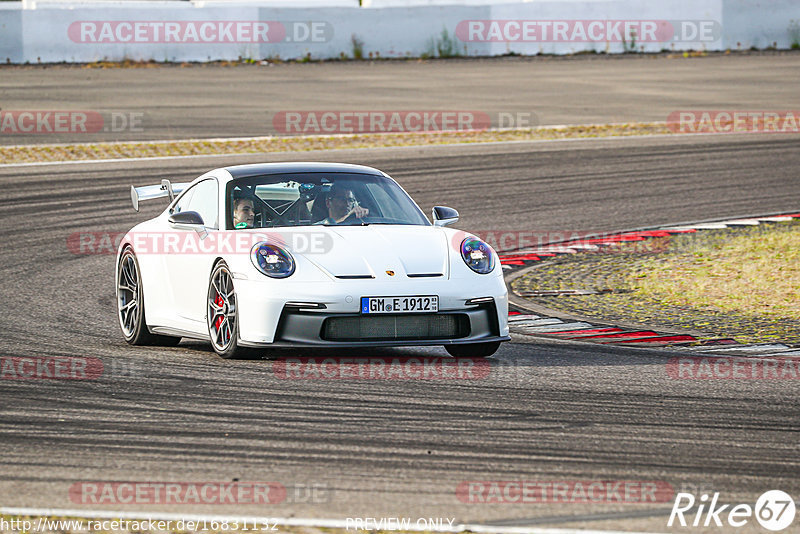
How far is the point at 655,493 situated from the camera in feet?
17.2

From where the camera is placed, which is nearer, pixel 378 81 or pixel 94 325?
pixel 94 325

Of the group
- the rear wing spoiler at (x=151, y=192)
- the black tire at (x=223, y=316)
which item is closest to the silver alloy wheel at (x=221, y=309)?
the black tire at (x=223, y=316)

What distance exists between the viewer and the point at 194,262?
8742 mm

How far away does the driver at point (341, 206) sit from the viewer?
28.9 feet

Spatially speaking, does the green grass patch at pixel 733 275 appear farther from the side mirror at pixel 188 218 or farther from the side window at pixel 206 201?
the side mirror at pixel 188 218

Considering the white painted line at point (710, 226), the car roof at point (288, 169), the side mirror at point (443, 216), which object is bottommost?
the white painted line at point (710, 226)

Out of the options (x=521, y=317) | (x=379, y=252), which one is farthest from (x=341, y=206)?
(x=521, y=317)

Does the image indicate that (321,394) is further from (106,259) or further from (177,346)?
(106,259)

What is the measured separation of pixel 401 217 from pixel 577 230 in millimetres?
7304

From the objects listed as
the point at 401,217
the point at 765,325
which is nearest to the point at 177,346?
the point at 401,217

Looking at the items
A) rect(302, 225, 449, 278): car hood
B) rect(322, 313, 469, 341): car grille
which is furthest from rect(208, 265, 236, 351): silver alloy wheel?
rect(322, 313, 469, 341): car grille

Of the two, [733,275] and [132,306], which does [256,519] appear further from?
[733,275]

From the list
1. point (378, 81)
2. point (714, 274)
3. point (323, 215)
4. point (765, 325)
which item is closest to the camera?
point (323, 215)

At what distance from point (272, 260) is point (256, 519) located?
3325mm
